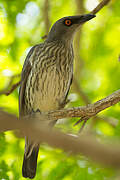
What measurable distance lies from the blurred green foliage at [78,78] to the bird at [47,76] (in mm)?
190

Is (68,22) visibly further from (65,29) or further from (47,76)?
(47,76)

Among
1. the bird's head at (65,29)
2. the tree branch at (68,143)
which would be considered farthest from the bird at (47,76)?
the tree branch at (68,143)

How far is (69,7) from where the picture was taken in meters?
6.91

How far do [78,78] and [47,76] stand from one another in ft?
7.03

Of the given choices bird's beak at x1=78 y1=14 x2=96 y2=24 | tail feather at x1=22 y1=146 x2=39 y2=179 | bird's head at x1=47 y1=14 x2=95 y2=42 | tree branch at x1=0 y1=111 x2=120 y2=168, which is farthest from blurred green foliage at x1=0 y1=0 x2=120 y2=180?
tree branch at x1=0 y1=111 x2=120 y2=168

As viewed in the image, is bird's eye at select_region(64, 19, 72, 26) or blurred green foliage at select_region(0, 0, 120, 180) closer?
blurred green foliage at select_region(0, 0, 120, 180)

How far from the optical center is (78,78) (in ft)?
19.8

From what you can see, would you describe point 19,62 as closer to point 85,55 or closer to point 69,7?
point 85,55

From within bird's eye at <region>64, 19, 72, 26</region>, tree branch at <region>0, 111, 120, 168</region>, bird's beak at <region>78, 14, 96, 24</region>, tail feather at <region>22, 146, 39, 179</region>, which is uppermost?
tree branch at <region>0, 111, 120, 168</region>

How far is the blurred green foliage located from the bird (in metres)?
0.19

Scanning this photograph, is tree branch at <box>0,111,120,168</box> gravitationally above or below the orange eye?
above

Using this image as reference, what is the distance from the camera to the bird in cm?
402

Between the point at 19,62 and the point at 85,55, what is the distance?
187 centimetres

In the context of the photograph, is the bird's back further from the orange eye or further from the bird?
the orange eye
